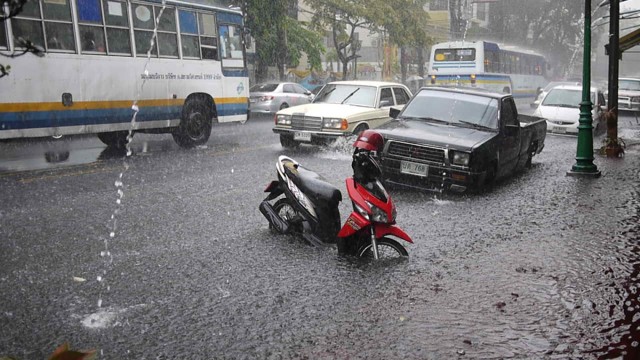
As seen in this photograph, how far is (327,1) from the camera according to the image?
119 feet

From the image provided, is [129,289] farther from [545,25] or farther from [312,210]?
[545,25]

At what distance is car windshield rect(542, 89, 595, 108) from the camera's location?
20422 mm

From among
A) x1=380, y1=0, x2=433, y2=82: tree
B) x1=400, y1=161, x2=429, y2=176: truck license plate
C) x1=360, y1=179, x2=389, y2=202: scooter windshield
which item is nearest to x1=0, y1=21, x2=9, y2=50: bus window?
x1=400, y1=161, x2=429, y2=176: truck license plate

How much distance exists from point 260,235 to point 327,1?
31.3 metres

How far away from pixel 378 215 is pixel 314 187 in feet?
3.14

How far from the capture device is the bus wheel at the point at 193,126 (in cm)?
1527

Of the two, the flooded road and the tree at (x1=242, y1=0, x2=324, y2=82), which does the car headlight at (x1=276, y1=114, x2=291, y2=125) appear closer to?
the flooded road

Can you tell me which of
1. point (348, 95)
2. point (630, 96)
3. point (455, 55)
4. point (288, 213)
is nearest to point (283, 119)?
point (348, 95)

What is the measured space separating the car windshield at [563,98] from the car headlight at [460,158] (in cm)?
1255

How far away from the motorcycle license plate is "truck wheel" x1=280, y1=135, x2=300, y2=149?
34cm

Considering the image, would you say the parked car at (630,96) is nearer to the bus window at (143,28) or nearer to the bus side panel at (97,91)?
the bus side panel at (97,91)

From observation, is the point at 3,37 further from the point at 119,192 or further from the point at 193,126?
the point at 193,126

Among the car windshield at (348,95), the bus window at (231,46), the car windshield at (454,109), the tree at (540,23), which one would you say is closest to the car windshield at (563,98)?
the car windshield at (348,95)

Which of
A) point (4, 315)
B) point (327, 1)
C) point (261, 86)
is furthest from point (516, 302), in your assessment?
point (327, 1)
